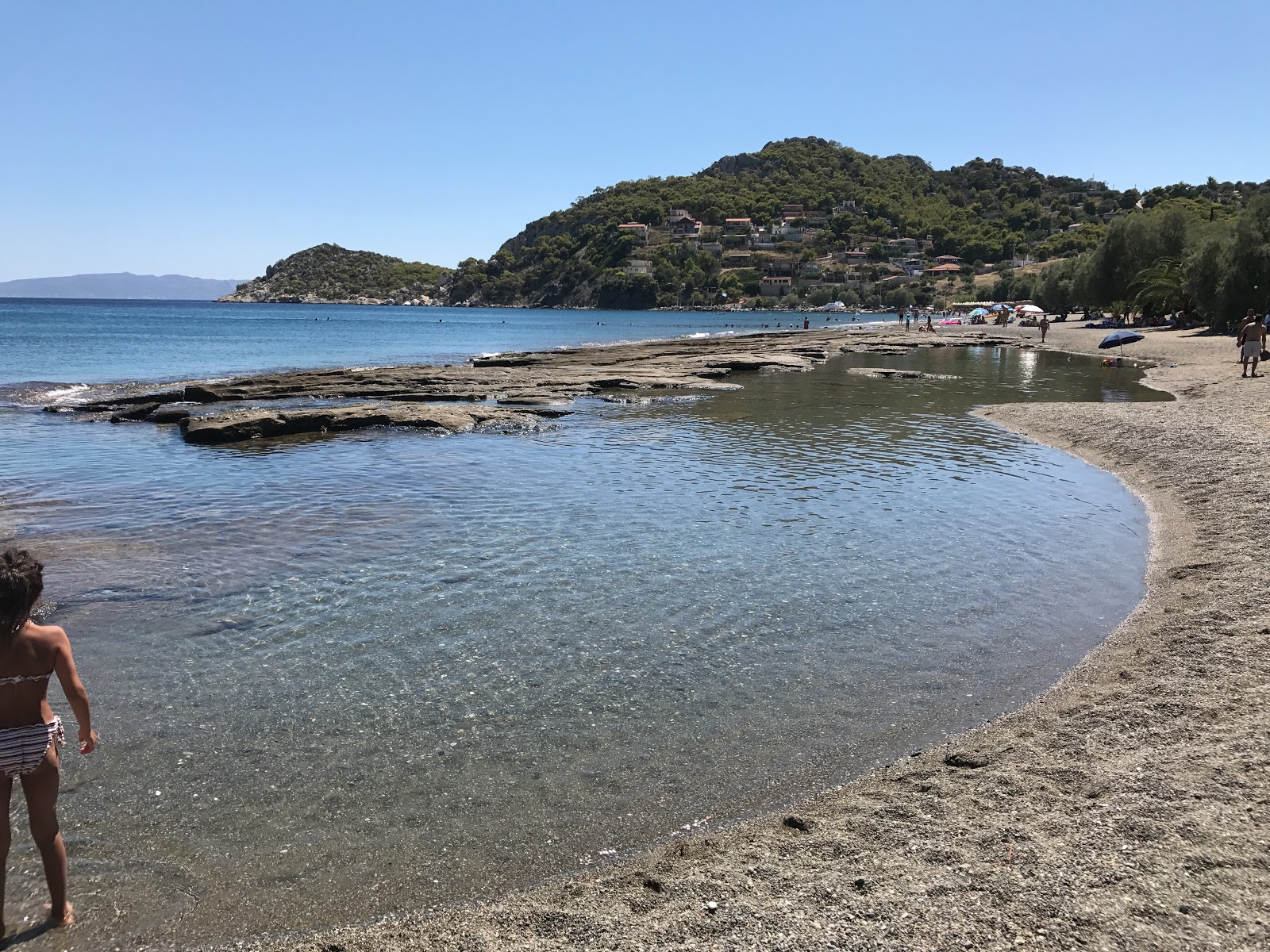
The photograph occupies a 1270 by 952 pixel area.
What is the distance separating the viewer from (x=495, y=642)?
8992mm

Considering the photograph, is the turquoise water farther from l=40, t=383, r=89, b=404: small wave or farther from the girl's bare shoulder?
the girl's bare shoulder

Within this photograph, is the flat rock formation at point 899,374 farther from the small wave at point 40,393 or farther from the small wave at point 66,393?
the small wave at point 66,393

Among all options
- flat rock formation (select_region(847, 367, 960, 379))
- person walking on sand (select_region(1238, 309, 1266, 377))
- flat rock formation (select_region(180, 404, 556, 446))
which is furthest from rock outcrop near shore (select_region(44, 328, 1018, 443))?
person walking on sand (select_region(1238, 309, 1266, 377))

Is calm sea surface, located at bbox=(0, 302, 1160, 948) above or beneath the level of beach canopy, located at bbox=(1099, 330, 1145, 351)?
beneath

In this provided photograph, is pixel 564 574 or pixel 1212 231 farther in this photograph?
pixel 1212 231

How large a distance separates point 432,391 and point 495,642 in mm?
24498

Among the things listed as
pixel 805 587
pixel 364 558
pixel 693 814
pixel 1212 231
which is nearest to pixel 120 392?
pixel 364 558

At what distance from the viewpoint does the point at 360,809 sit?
19.5 ft

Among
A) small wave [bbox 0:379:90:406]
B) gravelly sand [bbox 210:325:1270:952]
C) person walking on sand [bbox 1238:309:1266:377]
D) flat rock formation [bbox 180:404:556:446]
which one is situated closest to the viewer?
gravelly sand [bbox 210:325:1270:952]

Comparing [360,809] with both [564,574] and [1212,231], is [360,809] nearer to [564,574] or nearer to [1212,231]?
[564,574]

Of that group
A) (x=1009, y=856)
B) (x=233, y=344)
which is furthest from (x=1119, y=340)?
(x=233, y=344)

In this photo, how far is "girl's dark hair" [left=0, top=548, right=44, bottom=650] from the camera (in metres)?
4.45

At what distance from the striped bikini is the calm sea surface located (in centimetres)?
96

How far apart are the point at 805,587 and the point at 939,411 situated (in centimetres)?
1969
